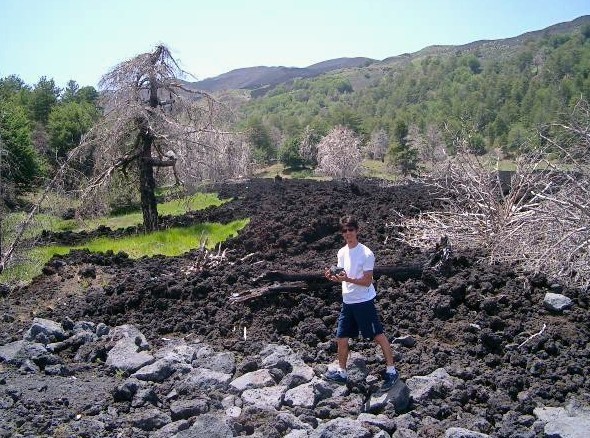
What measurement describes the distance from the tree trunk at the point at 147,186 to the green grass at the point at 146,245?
687 mm

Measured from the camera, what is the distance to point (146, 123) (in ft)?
51.1

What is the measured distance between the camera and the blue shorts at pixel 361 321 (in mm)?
5812

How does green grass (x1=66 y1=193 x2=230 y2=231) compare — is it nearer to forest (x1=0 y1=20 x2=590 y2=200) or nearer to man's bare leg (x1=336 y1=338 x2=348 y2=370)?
forest (x1=0 y1=20 x2=590 y2=200)

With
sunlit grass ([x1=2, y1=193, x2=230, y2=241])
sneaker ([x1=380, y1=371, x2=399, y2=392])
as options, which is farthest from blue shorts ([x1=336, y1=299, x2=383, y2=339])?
sunlit grass ([x1=2, y1=193, x2=230, y2=241])

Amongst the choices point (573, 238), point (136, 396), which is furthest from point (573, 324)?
point (136, 396)

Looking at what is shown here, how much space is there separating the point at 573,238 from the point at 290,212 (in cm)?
795

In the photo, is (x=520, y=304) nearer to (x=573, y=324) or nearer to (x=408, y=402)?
(x=573, y=324)

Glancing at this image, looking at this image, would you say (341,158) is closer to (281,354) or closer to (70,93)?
(281,354)

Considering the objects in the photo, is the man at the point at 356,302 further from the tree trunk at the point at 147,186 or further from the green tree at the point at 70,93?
the green tree at the point at 70,93

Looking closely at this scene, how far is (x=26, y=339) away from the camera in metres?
7.74

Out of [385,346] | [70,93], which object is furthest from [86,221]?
[70,93]

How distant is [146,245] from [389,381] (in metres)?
9.17

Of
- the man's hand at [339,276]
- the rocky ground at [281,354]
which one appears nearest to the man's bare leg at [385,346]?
the rocky ground at [281,354]

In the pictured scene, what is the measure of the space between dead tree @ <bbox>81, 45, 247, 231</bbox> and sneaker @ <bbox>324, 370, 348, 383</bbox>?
34.4ft
